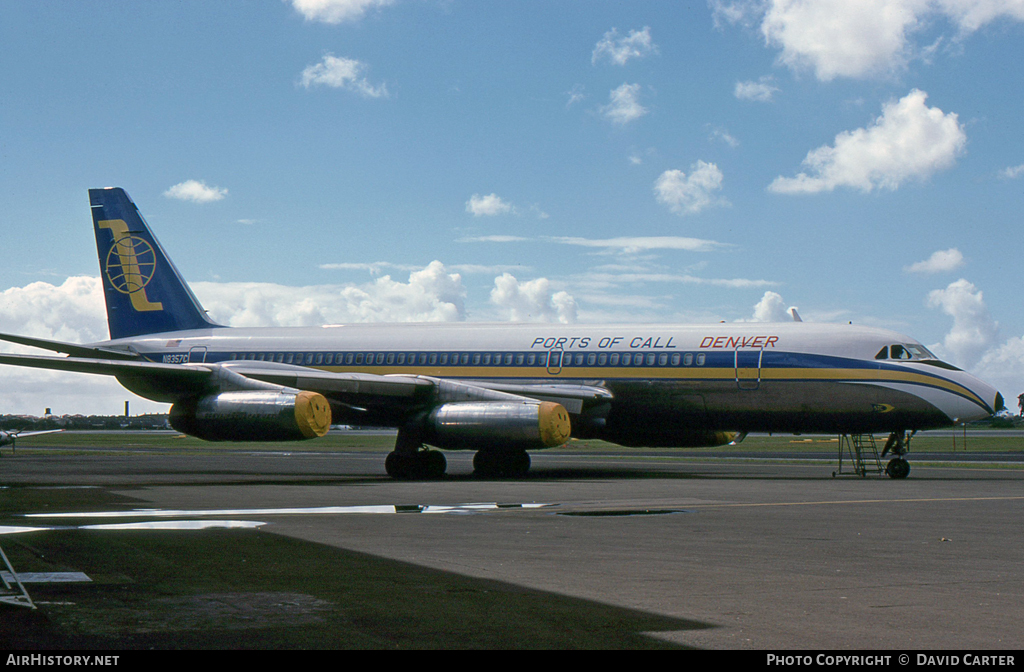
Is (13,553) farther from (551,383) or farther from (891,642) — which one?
(551,383)

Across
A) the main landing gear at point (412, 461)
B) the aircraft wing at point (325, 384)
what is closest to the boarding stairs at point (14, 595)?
the aircraft wing at point (325, 384)

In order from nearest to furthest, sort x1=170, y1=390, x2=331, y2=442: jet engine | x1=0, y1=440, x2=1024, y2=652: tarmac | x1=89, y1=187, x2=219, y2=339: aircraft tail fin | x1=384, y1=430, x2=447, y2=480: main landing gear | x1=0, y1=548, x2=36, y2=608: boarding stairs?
x1=0, y1=548, x2=36, y2=608: boarding stairs < x1=0, y1=440, x2=1024, y2=652: tarmac < x1=170, y1=390, x2=331, y2=442: jet engine < x1=384, y1=430, x2=447, y2=480: main landing gear < x1=89, y1=187, x2=219, y2=339: aircraft tail fin

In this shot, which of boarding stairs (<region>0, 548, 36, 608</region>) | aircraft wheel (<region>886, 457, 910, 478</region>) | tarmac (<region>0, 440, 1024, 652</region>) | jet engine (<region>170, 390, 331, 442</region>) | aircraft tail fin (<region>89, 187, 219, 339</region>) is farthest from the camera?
aircraft tail fin (<region>89, 187, 219, 339</region>)

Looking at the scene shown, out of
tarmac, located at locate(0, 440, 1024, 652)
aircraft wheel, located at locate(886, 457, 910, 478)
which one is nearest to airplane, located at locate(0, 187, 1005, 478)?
aircraft wheel, located at locate(886, 457, 910, 478)

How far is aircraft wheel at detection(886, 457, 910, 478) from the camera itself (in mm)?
26453

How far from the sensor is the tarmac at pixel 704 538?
7512mm

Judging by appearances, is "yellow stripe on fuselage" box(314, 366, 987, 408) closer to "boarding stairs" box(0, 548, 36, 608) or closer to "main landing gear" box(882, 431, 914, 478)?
"main landing gear" box(882, 431, 914, 478)

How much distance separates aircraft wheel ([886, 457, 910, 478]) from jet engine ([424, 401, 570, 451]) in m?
8.21

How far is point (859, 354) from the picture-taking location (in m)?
26.2

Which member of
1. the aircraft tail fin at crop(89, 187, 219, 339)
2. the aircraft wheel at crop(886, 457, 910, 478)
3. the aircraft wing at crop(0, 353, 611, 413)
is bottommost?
the aircraft wheel at crop(886, 457, 910, 478)

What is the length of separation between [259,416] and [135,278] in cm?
1365

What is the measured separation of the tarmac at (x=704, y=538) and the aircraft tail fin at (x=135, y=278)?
28.3 ft

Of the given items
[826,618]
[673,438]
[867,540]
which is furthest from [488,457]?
[826,618]

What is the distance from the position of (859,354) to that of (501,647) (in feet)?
70.5
